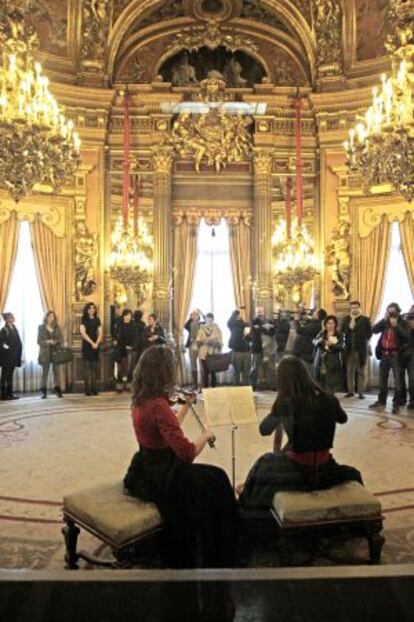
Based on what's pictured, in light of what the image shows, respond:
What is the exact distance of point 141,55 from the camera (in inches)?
507

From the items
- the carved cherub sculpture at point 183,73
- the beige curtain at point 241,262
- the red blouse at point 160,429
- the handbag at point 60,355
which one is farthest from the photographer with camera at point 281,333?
the red blouse at point 160,429

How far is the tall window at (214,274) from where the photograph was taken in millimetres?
12648

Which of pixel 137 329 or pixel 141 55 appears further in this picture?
pixel 141 55

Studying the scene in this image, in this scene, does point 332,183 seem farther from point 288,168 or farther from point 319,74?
point 319,74

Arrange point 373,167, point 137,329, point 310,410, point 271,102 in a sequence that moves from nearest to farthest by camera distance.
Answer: point 310,410
point 373,167
point 137,329
point 271,102

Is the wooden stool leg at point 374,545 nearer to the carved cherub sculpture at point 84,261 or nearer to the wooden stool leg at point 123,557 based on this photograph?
the wooden stool leg at point 123,557

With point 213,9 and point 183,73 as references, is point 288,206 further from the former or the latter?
point 213,9

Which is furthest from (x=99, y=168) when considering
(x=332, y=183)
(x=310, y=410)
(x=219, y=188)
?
(x=310, y=410)

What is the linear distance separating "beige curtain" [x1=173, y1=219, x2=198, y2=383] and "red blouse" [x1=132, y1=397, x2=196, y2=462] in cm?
912

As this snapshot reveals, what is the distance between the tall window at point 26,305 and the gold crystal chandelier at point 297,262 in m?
4.59

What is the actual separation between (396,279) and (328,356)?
3526mm

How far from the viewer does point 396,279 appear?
471 inches

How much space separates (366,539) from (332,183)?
9.37 metres

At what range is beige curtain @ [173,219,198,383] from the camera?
40.9ft
